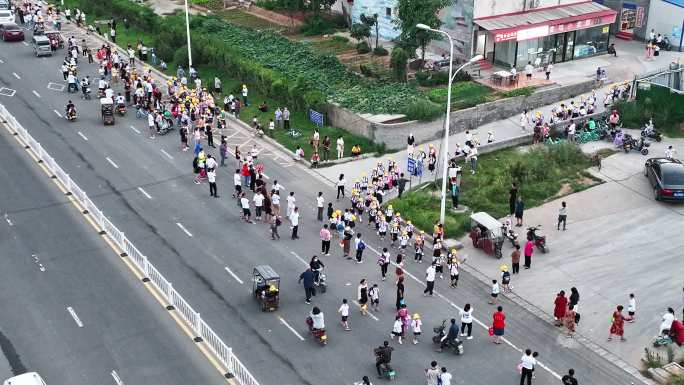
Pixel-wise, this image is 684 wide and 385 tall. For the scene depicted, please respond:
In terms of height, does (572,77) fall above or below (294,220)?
below

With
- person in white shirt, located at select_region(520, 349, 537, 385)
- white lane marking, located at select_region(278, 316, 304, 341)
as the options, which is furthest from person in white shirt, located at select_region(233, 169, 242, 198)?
person in white shirt, located at select_region(520, 349, 537, 385)

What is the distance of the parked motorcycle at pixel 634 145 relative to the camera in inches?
1692


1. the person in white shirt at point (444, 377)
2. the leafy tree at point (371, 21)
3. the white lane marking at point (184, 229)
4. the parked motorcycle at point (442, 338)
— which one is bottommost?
the white lane marking at point (184, 229)

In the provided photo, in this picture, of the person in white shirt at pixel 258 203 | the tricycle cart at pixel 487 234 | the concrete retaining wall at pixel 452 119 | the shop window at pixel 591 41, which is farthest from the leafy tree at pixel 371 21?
the tricycle cart at pixel 487 234

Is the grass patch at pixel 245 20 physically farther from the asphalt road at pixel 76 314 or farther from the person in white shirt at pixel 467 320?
the person in white shirt at pixel 467 320

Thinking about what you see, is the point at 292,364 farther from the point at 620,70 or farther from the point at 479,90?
the point at 620,70

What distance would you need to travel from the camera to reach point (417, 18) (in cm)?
5153

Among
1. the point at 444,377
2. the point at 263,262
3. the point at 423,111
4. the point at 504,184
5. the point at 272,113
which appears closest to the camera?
the point at 444,377

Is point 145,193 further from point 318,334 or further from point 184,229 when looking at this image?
point 318,334

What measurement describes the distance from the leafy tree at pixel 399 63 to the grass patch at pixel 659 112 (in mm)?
12529

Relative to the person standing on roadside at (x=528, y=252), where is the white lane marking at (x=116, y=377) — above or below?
above

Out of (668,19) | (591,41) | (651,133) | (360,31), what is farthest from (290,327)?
(668,19)

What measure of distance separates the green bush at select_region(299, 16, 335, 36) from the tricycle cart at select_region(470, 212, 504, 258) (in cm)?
3364

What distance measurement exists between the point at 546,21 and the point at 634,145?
1494 centimetres
